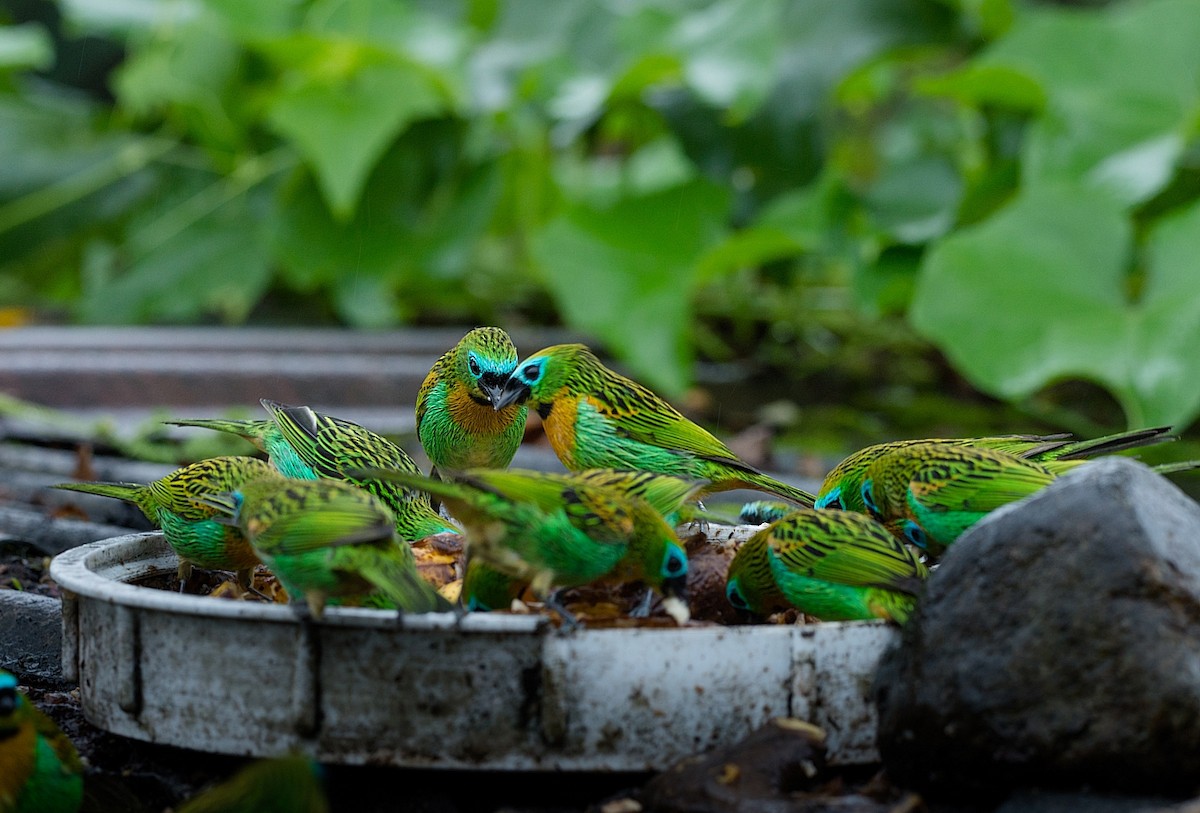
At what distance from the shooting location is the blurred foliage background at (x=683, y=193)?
16.9 feet

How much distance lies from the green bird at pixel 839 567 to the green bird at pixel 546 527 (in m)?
0.19

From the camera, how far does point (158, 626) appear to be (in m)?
2.24

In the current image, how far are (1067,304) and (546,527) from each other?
3342 millimetres

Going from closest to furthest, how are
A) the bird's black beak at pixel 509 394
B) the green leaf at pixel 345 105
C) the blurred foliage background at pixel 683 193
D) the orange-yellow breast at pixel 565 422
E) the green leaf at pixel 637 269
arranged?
the bird's black beak at pixel 509 394 → the orange-yellow breast at pixel 565 422 → the blurred foliage background at pixel 683 193 → the green leaf at pixel 637 269 → the green leaf at pixel 345 105

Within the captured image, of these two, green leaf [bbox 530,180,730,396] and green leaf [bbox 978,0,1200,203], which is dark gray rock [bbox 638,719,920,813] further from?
green leaf [bbox 978,0,1200,203]

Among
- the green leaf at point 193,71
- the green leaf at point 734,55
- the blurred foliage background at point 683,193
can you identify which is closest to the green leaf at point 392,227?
the blurred foliage background at point 683,193

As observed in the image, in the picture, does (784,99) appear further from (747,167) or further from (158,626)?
(158,626)

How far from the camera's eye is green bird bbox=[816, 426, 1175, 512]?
2.79 meters

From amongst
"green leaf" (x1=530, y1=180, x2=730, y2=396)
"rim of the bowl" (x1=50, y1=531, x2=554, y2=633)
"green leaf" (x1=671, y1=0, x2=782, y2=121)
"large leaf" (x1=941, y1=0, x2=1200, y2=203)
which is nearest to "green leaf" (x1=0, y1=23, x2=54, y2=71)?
"green leaf" (x1=530, y1=180, x2=730, y2=396)

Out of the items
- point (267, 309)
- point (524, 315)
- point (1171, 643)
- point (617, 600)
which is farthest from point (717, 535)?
point (267, 309)

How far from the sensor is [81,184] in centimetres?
806

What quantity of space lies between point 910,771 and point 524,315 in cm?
669

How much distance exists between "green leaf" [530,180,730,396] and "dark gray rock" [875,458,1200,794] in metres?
3.92

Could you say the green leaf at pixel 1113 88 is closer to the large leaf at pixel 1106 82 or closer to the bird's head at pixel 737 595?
the large leaf at pixel 1106 82
